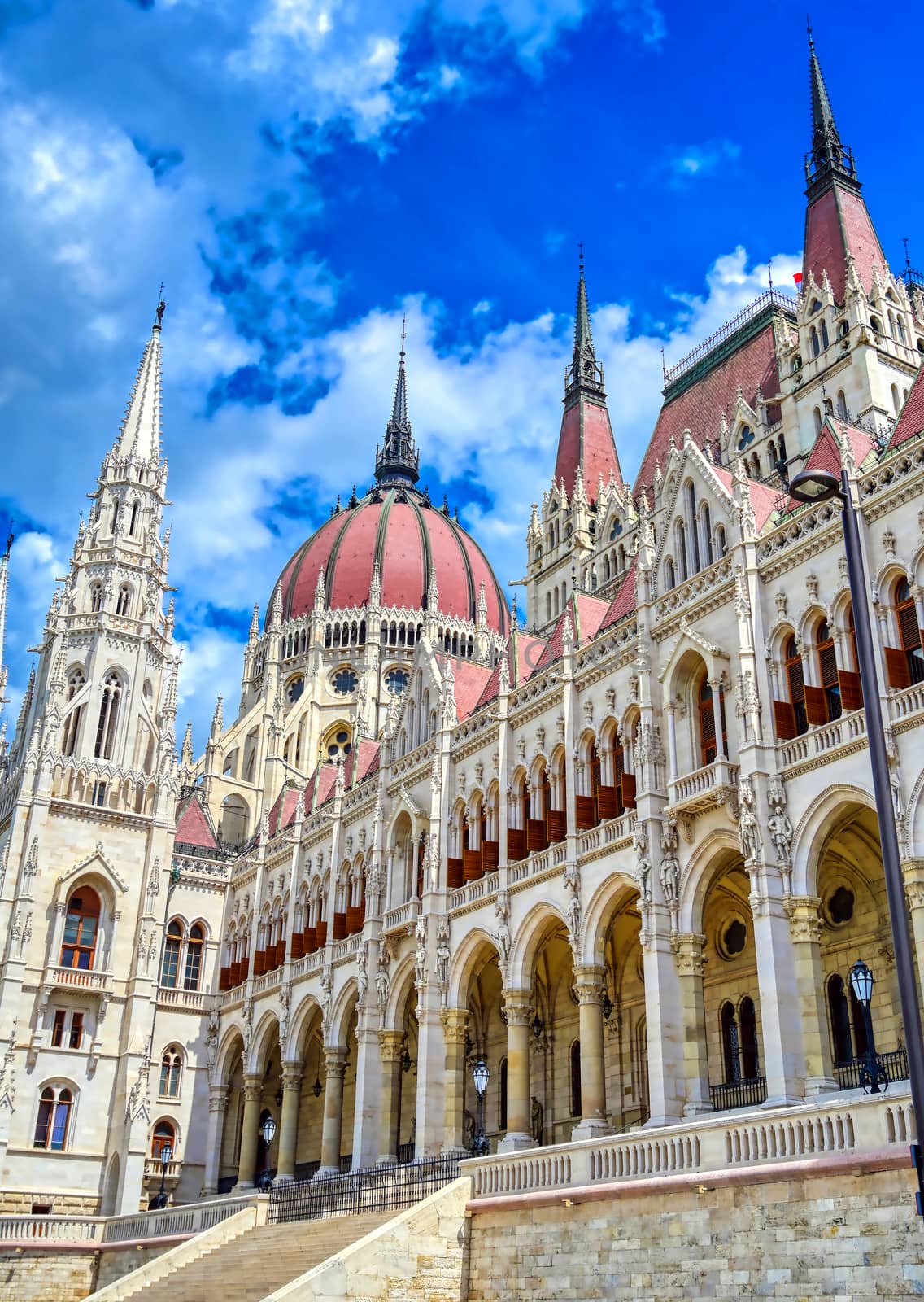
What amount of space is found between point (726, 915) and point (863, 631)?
69.4 feet

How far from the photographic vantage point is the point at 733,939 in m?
33.1

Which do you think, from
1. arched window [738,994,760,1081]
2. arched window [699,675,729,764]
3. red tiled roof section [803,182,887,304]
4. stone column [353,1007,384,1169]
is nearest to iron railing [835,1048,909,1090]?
arched window [738,994,760,1081]

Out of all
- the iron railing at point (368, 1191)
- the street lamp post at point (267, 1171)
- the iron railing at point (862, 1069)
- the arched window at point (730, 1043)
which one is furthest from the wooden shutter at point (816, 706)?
the street lamp post at point (267, 1171)

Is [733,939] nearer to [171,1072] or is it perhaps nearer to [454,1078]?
[454,1078]

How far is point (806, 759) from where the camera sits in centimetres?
2677

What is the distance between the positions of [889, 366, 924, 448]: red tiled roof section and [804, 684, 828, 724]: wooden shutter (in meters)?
5.56

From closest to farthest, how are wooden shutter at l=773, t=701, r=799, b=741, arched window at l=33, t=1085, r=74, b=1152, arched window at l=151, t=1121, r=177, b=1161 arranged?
wooden shutter at l=773, t=701, r=799, b=741
arched window at l=33, t=1085, r=74, b=1152
arched window at l=151, t=1121, r=177, b=1161

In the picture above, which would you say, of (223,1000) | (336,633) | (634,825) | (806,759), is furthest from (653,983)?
(336,633)

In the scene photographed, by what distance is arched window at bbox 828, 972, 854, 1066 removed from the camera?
28.1 meters

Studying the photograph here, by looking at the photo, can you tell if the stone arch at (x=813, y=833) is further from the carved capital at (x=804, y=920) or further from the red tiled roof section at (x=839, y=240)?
the red tiled roof section at (x=839, y=240)

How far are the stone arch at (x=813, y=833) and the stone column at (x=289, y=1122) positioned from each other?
80.2 feet

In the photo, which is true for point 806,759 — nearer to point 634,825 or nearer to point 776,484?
point 634,825

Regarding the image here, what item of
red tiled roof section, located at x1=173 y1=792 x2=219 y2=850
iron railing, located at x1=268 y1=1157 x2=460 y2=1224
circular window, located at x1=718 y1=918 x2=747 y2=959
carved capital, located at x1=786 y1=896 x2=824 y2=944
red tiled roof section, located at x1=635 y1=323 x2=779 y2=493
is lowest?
iron railing, located at x1=268 y1=1157 x2=460 y2=1224

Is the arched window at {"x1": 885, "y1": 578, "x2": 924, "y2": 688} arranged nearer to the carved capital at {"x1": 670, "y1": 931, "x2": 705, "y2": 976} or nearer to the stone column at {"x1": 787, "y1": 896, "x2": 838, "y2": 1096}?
the stone column at {"x1": 787, "y1": 896, "x2": 838, "y2": 1096}
